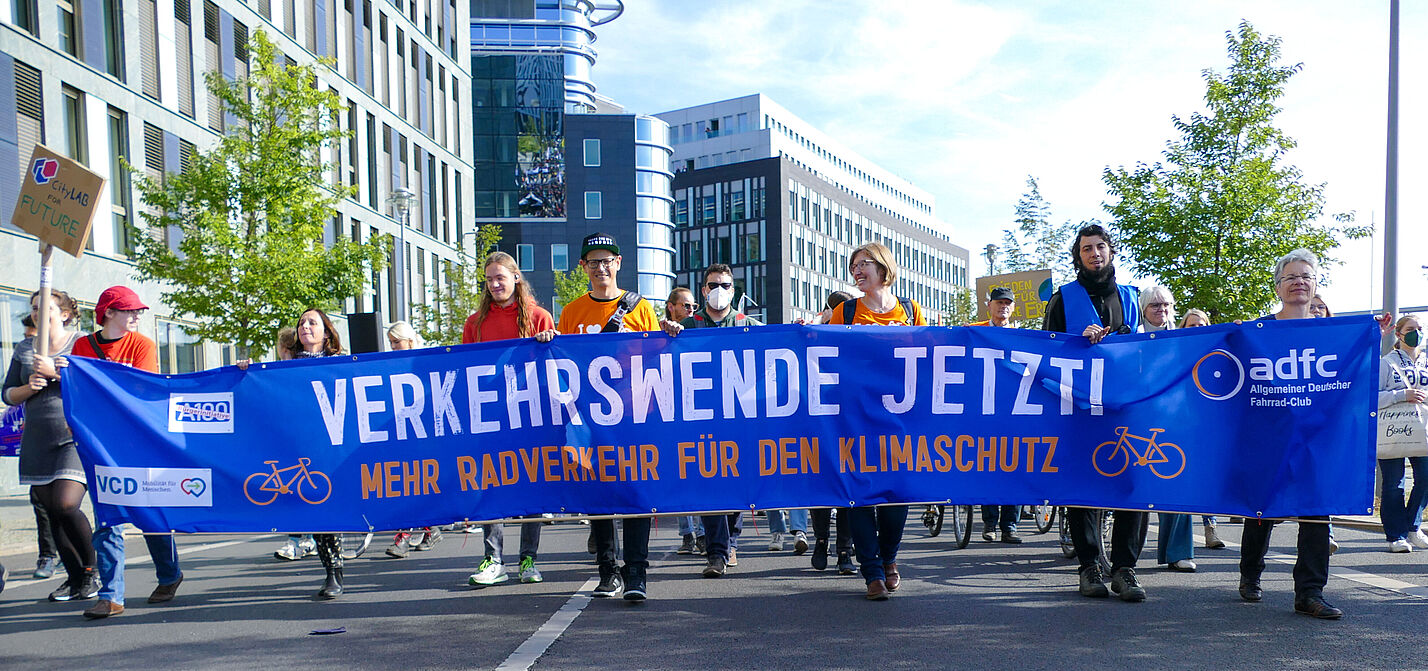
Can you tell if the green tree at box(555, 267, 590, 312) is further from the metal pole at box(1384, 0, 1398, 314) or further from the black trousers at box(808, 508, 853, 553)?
the black trousers at box(808, 508, 853, 553)

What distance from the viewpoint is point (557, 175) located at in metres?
73.1

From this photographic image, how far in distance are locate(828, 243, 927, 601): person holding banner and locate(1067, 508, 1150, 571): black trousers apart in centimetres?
98

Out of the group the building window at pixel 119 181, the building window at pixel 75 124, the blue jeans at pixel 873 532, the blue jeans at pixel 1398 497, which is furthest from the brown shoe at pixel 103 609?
the building window at pixel 119 181

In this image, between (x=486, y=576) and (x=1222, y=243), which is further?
(x=1222, y=243)

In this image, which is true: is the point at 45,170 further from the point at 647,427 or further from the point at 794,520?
the point at 794,520

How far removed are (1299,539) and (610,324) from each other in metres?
3.90

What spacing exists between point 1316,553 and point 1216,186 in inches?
570

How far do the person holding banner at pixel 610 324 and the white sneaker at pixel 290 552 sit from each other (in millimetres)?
3643

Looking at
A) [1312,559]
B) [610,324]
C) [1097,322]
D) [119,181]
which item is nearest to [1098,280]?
[1097,322]

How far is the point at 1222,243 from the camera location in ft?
63.1

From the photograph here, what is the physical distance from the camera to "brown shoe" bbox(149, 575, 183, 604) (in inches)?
275

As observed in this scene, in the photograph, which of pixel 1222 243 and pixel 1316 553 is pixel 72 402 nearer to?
pixel 1316 553

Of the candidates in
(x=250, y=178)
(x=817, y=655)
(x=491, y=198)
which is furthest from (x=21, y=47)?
(x=491, y=198)

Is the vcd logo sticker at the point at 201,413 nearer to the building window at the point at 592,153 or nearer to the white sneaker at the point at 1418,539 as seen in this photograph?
the white sneaker at the point at 1418,539
